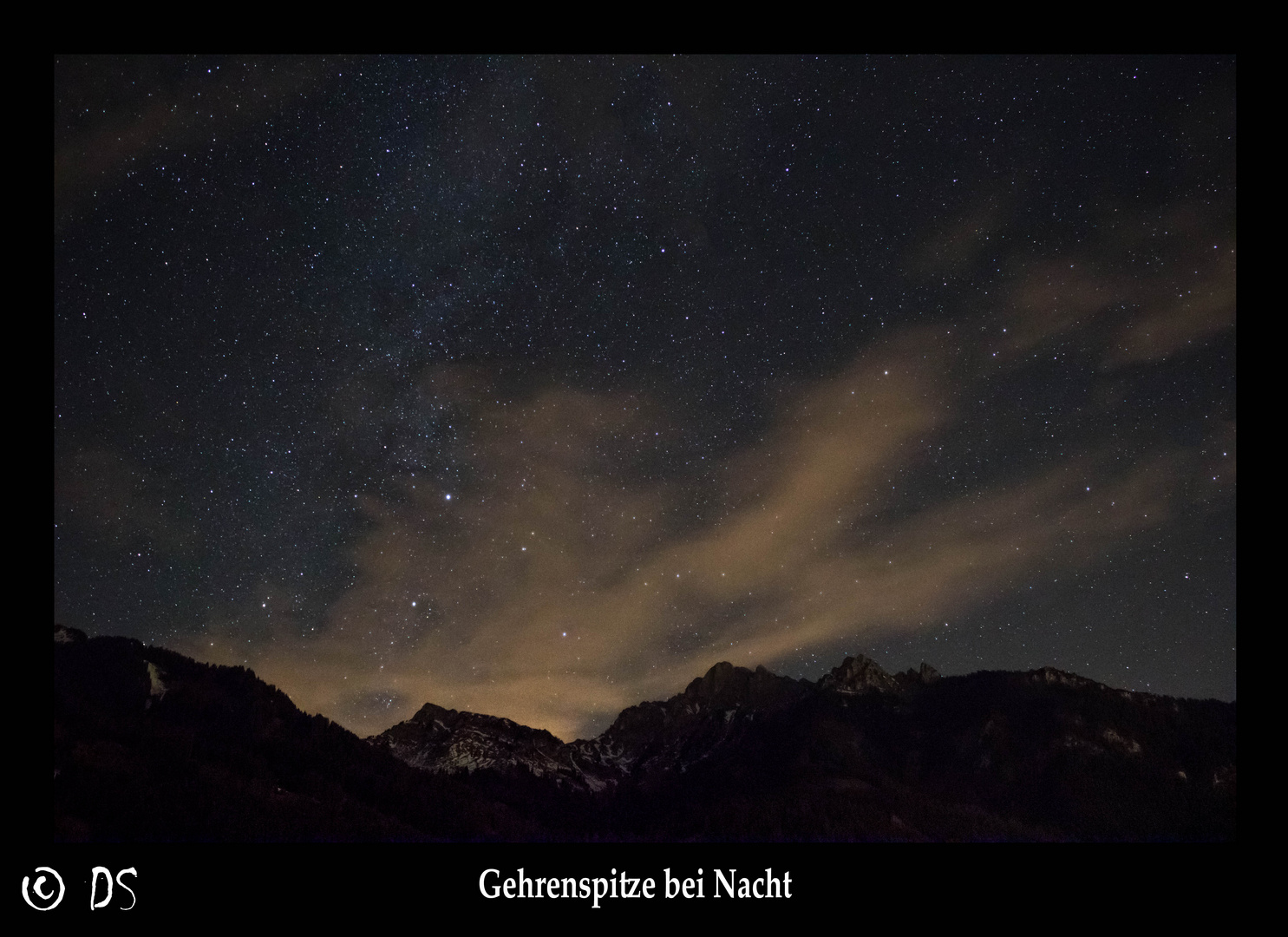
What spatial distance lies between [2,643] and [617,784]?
15076 cm

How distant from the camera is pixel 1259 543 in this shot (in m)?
10.9

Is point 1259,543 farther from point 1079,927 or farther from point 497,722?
point 497,722

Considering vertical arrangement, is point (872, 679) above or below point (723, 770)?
above

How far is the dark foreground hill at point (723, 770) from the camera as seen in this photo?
68.1 metres

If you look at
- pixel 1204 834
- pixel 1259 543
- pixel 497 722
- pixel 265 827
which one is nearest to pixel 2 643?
pixel 1259 543

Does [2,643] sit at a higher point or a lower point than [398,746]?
higher

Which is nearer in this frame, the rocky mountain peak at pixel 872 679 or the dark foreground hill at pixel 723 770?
the dark foreground hill at pixel 723 770

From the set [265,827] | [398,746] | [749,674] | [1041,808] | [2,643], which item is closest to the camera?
[2,643]

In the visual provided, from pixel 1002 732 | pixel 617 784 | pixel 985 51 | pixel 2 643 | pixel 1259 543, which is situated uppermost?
pixel 985 51

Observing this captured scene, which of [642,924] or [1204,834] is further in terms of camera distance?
[1204,834]

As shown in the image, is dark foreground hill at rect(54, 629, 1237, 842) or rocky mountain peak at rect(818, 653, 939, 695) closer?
dark foreground hill at rect(54, 629, 1237, 842)

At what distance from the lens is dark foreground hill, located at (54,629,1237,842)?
224 feet

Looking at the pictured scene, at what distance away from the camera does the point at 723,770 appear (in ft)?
385

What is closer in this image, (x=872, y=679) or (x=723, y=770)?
(x=723, y=770)
